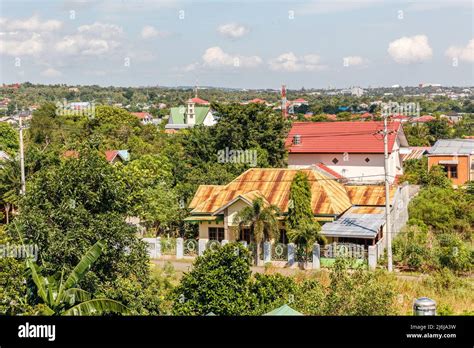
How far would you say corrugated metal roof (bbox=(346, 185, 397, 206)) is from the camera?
13359 mm

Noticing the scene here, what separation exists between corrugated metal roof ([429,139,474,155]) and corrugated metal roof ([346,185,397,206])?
5928 millimetres

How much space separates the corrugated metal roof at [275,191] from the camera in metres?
12.8

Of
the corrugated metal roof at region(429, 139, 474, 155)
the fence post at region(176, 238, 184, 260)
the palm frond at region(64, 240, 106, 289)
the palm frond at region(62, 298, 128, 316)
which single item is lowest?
the fence post at region(176, 238, 184, 260)

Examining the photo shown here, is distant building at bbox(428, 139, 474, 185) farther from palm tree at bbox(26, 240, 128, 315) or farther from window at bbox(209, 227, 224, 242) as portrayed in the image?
palm tree at bbox(26, 240, 128, 315)

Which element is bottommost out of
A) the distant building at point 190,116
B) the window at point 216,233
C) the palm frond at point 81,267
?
the window at point 216,233

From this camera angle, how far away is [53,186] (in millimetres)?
8016

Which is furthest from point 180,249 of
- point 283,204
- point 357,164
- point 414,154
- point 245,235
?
point 414,154

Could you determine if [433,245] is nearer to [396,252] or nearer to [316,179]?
[396,252]

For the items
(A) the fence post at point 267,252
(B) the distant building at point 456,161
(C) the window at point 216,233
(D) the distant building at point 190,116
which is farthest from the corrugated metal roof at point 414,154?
(A) the fence post at point 267,252

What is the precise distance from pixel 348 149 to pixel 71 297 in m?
14.5

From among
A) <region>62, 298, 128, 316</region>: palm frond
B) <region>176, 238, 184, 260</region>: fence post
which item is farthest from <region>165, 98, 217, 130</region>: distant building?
<region>62, 298, 128, 316</region>: palm frond

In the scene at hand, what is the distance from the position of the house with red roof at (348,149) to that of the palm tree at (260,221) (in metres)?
7.29

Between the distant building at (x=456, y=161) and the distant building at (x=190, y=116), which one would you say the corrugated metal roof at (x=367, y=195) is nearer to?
the distant building at (x=456, y=161)
